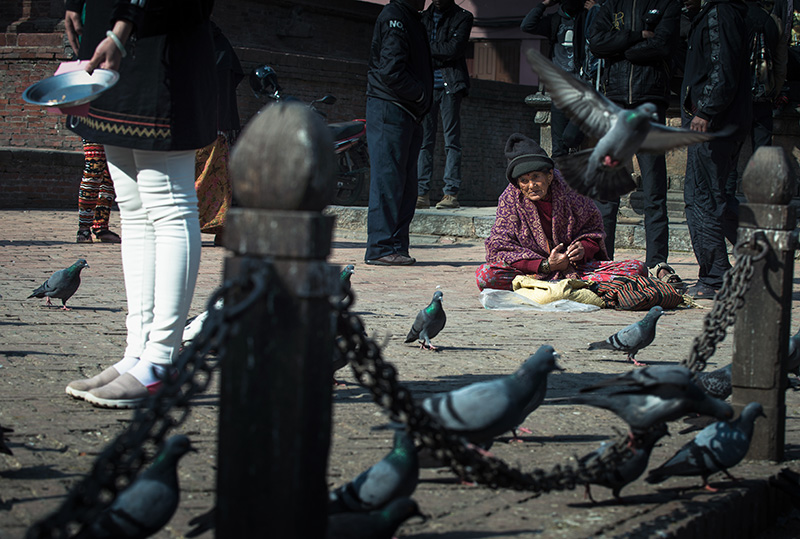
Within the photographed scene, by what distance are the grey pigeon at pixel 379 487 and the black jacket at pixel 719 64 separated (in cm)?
537

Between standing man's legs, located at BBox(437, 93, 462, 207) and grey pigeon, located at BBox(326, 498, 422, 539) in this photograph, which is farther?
standing man's legs, located at BBox(437, 93, 462, 207)

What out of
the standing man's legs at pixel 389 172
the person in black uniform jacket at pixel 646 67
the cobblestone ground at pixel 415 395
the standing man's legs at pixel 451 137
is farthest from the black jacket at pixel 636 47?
the standing man's legs at pixel 451 137

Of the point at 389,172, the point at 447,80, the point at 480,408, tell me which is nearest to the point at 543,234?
the point at 389,172

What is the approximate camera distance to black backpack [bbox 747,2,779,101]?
23.8ft

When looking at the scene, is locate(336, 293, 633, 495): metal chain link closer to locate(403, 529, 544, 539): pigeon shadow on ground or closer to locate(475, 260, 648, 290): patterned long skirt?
locate(403, 529, 544, 539): pigeon shadow on ground

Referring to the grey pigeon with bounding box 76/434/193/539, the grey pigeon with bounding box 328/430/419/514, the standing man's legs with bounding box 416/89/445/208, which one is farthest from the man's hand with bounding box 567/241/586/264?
the standing man's legs with bounding box 416/89/445/208

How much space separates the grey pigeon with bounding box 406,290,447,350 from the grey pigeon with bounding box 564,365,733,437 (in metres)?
2.02

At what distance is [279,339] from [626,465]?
1.26 meters

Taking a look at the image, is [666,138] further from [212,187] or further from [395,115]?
[212,187]

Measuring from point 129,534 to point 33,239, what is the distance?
8571 mm

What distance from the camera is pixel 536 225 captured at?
6770 millimetres

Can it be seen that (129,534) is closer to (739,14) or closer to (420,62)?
(739,14)

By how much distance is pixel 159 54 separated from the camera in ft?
11.0

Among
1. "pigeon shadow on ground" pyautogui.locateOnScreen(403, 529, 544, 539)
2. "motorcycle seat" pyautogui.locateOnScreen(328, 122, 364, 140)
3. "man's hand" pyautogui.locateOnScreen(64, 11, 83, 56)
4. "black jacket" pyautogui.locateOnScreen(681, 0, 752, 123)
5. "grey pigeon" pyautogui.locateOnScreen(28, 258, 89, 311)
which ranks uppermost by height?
"motorcycle seat" pyautogui.locateOnScreen(328, 122, 364, 140)
